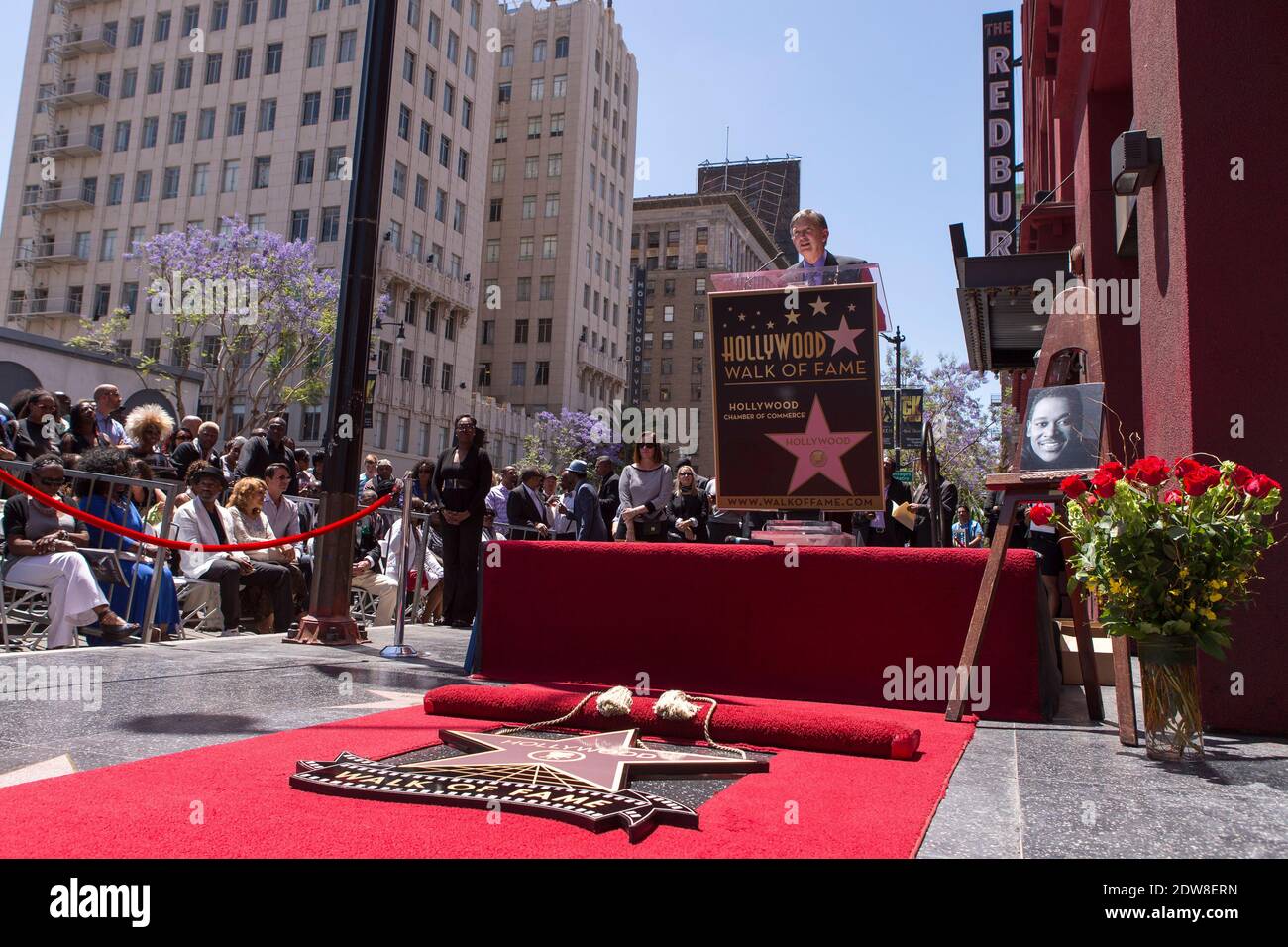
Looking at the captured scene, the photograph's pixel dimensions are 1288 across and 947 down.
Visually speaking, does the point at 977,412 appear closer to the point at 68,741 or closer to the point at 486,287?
the point at 486,287

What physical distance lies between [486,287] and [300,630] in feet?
206

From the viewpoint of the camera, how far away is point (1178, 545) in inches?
161

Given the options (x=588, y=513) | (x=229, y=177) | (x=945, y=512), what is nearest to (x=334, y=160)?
(x=229, y=177)

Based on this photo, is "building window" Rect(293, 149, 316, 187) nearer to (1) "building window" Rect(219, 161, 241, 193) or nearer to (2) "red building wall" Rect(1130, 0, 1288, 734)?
(1) "building window" Rect(219, 161, 241, 193)

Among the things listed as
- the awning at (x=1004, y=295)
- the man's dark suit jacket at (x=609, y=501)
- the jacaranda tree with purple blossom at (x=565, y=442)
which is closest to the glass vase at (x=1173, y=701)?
the awning at (x=1004, y=295)

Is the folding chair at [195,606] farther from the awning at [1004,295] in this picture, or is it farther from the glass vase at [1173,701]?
the awning at [1004,295]

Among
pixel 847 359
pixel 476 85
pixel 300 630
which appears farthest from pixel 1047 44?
pixel 476 85

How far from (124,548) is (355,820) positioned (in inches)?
243

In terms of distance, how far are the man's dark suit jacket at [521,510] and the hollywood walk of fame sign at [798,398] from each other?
668cm

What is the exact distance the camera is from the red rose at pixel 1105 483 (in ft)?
13.9

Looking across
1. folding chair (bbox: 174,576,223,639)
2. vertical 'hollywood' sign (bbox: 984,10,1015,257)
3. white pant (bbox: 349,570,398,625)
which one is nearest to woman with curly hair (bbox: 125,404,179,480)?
folding chair (bbox: 174,576,223,639)

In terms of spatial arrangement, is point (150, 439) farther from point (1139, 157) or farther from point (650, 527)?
point (1139, 157)

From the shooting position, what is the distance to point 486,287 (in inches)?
2692
